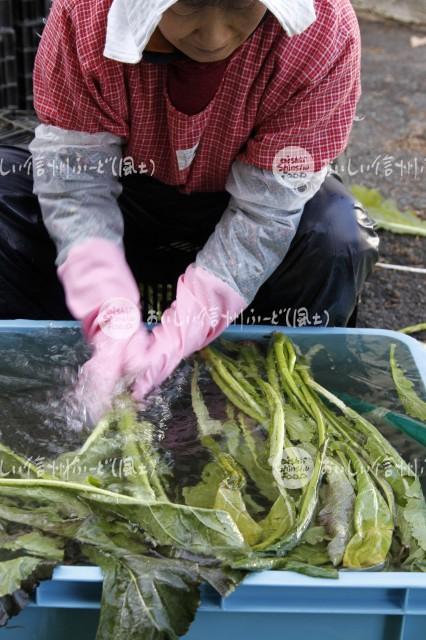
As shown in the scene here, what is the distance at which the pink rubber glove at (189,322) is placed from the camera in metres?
1.78

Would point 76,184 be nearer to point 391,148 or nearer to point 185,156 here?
point 185,156

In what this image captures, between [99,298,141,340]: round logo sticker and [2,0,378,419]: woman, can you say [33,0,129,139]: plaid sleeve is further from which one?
[99,298,141,340]: round logo sticker

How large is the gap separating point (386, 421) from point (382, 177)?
6.38 ft

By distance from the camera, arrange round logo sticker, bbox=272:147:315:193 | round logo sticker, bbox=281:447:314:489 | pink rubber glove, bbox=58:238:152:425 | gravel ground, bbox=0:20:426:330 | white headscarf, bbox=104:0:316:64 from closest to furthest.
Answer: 1. white headscarf, bbox=104:0:316:64
2. round logo sticker, bbox=281:447:314:489
3. pink rubber glove, bbox=58:238:152:425
4. round logo sticker, bbox=272:147:315:193
5. gravel ground, bbox=0:20:426:330

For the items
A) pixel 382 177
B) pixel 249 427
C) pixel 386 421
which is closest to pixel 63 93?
pixel 249 427

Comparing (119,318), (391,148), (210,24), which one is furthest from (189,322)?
(391,148)

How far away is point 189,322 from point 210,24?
1.93 ft

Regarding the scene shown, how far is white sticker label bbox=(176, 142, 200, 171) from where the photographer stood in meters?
1.94

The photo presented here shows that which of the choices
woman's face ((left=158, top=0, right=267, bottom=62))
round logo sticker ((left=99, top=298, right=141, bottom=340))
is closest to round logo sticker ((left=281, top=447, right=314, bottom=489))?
round logo sticker ((left=99, top=298, right=141, bottom=340))

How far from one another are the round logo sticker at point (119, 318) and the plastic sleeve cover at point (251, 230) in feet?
0.63

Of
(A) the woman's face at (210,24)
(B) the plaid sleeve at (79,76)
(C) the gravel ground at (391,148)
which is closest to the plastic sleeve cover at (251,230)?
(B) the plaid sleeve at (79,76)

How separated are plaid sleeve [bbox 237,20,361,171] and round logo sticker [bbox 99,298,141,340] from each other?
40cm

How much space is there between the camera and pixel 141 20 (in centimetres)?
145

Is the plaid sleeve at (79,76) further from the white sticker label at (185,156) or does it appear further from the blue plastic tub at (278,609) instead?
the blue plastic tub at (278,609)
